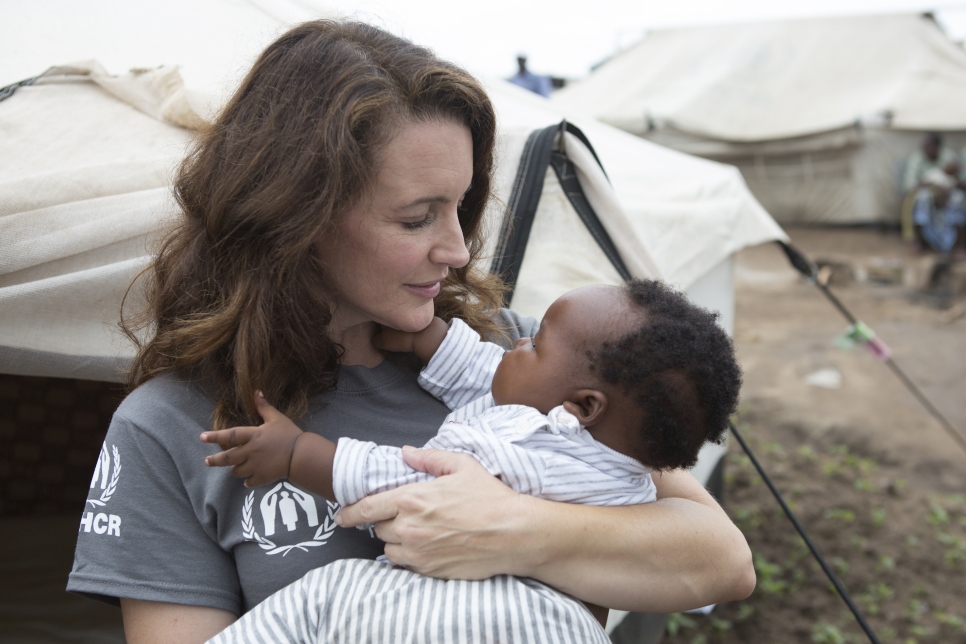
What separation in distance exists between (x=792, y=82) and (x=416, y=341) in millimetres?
11563

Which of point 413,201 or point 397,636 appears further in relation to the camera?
point 413,201

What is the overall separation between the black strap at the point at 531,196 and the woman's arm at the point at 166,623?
109 centimetres

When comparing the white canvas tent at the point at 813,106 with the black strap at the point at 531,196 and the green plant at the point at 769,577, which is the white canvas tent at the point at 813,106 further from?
the black strap at the point at 531,196

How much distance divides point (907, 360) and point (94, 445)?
5733 mm

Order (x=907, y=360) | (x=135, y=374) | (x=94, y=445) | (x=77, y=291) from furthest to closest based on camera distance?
1. (x=907, y=360)
2. (x=94, y=445)
3. (x=77, y=291)
4. (x=135, y=374)

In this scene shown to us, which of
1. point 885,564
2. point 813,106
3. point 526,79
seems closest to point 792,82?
point 813,106

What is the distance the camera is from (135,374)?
143cm

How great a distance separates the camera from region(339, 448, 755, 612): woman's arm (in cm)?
114

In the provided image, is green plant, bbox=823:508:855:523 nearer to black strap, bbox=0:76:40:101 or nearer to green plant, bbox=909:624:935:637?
green plant, bbox=909:624:935:637

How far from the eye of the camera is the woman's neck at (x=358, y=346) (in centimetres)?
143

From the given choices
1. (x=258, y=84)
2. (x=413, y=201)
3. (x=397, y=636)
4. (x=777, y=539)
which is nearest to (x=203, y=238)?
(x=258, y=84)

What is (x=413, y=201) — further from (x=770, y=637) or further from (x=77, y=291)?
(x=770, y=637)

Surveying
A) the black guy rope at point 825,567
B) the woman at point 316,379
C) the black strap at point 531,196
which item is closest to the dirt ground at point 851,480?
the black guy rope at point 825,567

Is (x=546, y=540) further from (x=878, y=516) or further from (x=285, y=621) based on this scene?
(x=878, y=516)
